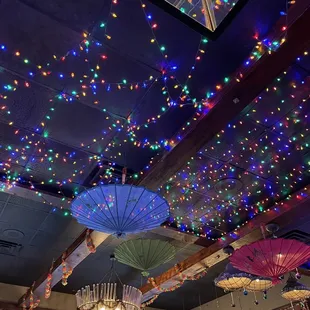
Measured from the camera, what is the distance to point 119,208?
3.54 meters

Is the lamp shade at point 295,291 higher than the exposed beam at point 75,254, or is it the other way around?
the exposed beam at point 75,254

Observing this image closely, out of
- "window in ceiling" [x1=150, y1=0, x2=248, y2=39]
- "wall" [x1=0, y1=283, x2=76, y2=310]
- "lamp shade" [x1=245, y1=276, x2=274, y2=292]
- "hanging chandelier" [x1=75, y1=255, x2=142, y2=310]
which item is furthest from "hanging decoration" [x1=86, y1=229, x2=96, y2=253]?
"window in ceiling" [x1=150, y1=0, x2=248, y2=39]

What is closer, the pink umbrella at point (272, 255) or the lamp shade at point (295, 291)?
the pink umbrella at point (272, 255)

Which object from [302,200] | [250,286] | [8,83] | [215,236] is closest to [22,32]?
[8,83]

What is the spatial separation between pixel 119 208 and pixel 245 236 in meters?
2.51

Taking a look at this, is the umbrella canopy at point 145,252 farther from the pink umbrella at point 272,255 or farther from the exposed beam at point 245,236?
the pink umbrella at point 272,255

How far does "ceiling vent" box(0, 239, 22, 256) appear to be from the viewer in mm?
6191

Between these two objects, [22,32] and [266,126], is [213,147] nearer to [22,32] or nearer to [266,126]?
[266,126]

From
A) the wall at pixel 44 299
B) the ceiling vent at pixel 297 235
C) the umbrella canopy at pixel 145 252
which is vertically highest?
the wall at pixel 44 299

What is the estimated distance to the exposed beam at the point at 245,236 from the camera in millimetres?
4676

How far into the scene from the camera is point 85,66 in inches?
137

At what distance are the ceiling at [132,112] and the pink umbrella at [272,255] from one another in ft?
2.89

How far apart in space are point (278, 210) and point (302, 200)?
40 cm

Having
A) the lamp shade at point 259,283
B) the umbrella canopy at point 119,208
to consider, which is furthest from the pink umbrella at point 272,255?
the umbrella canopy at point 119,208
